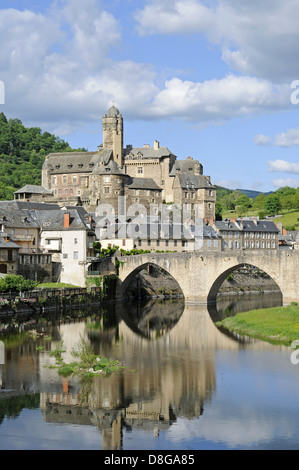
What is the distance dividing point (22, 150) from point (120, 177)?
79222mm

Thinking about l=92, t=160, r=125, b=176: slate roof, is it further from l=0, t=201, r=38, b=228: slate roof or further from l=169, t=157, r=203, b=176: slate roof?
l=0, t=201, r=38, b=228: slate roof

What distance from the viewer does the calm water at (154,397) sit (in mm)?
25938

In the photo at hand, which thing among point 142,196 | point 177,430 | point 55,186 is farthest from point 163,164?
point 177,430

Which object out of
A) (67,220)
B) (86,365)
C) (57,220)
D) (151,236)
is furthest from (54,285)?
(86,365)

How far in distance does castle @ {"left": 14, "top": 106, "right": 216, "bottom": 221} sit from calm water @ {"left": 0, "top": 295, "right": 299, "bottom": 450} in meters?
57.8

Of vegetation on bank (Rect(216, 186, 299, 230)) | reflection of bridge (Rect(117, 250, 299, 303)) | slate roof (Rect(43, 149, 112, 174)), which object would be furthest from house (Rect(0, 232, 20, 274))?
vegetation on bank (Rect(216, 186, 299, 230))

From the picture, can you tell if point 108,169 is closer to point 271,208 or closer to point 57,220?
point 57,220

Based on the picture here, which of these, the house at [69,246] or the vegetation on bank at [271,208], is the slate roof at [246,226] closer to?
the vegetation on bank at [271,208]

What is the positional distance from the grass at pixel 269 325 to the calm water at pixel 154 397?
1827 mm

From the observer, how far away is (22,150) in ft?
582

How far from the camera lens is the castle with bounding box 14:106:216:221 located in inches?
4117

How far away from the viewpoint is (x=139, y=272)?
79.4m
